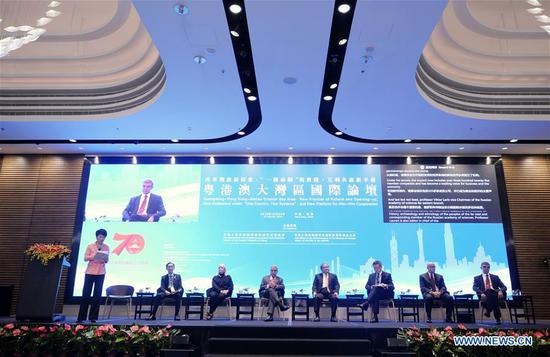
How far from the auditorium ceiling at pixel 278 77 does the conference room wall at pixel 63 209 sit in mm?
577

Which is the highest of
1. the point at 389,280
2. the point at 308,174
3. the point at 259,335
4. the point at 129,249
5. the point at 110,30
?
the point at 110,30

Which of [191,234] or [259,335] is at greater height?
[191,234]

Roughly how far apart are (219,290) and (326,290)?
6.56 ft

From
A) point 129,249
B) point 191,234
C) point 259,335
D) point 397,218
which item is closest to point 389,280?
point 397,218

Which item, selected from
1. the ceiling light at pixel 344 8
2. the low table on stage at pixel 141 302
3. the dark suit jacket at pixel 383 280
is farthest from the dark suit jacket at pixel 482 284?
the low table on stage at pixel 141 302

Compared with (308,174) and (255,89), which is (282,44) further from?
(308,174)

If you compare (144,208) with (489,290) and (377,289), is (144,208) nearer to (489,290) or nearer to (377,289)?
(377,289)

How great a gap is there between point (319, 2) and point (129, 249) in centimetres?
673

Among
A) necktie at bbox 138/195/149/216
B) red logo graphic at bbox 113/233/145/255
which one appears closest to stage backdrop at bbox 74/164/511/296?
red logo graphic at bbox 113/233/145/255

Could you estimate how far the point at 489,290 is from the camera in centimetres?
764

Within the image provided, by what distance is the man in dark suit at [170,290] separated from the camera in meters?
7.75

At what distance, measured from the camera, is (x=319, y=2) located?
4.70m

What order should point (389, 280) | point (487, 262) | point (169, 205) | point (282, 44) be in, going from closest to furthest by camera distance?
point (282, 44), point (389, 280), point (487, 262), point (169, 205)

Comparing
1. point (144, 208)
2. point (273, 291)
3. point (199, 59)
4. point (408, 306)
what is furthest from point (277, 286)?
point (199, 59)
